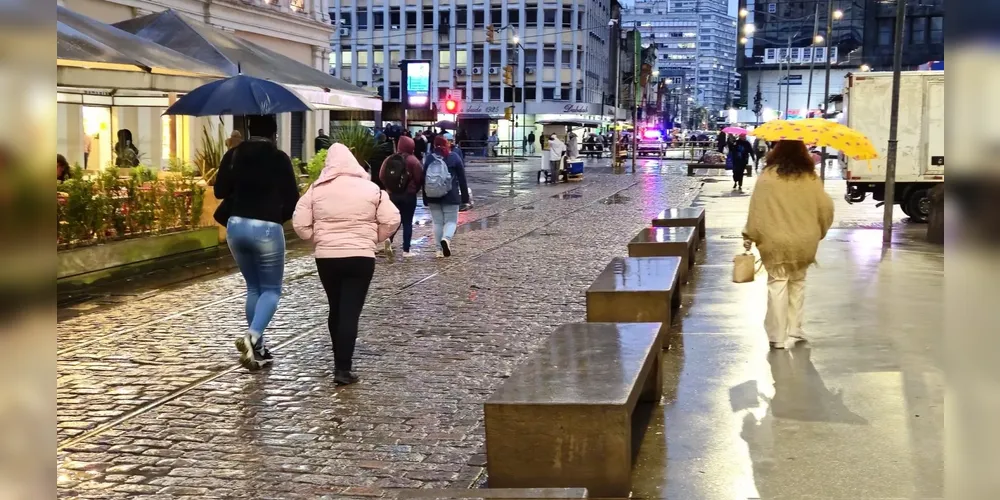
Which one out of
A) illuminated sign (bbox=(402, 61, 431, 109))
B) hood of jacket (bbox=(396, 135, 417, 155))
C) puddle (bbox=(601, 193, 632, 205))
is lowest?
puddle (bbox=(601, 193, 632, 205))

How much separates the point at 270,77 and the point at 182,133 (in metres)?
9.57

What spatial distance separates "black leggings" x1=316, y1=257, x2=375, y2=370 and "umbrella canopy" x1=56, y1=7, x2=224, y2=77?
5.55 meters

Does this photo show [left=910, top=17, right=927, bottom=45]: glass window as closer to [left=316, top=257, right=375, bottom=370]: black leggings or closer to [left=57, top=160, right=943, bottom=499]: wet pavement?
[left=57, top=160, right=943, bottom=499]: wet pavement

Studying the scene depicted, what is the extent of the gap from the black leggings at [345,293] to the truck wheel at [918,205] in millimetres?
15785

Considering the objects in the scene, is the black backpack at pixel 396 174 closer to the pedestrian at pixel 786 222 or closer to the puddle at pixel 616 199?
the pedestrian at pixel 786 222

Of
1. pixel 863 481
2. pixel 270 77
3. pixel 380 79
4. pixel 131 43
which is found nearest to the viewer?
pixel 863 481

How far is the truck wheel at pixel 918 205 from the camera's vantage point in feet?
68.1

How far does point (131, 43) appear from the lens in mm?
14148

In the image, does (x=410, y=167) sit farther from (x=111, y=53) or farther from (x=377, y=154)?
(x=377, y=154)

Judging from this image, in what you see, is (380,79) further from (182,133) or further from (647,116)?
(182,133)

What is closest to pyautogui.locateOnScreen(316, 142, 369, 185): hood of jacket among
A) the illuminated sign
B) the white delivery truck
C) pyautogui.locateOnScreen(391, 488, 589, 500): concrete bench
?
pyautogui.locateOnScreen(391, 488, 589, 500): concrete bench

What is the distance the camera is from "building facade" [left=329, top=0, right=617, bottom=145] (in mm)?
98062
